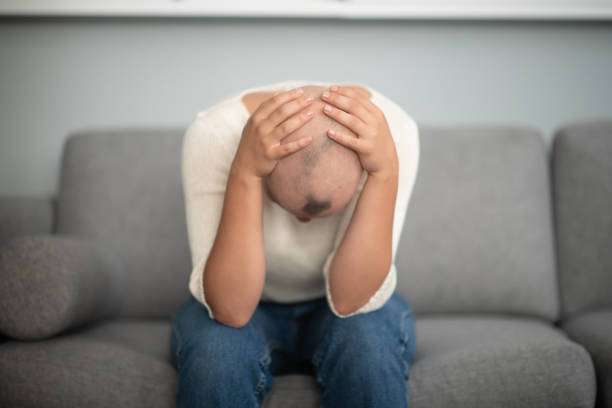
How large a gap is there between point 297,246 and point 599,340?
0.66 metres

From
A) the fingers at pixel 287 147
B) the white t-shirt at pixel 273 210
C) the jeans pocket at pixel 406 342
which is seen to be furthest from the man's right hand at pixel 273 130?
the jeans pocket at pixel 406 342

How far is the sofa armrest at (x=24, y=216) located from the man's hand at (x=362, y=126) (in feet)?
3.33

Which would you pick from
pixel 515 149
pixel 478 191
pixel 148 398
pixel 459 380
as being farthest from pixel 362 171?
pixel 515 149

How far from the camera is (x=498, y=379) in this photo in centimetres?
93

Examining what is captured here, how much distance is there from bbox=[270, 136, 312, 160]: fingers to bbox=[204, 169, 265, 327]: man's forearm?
102 millimetres

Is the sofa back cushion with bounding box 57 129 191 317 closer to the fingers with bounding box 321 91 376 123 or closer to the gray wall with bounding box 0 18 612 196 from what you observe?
the gray wall with bounding box 0 18 612 196

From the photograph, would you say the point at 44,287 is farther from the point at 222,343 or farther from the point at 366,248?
the point at 366,248

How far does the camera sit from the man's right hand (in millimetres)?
806

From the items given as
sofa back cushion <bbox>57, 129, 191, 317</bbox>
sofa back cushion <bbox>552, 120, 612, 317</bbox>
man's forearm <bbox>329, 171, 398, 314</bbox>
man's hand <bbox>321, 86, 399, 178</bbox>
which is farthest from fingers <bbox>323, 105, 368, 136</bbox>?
sofa back cushion <bbox>552, 120, 612, 317</bbox>

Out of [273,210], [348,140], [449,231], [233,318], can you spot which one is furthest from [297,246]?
[449,231]

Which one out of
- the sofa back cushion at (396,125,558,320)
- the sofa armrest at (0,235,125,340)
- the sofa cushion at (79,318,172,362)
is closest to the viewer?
the sofa armrest at (0,235,125,340)

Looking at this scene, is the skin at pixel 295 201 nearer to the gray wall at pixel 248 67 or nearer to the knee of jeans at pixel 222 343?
the knee of jeans at pixel 222 343

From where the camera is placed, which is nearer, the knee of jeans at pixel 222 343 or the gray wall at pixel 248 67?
the knee of jeans at pixel 222 343

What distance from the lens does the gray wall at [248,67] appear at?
176cm
